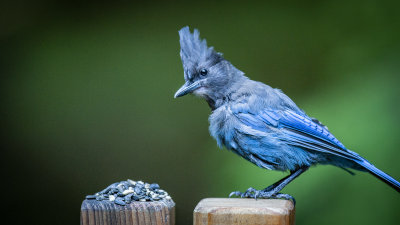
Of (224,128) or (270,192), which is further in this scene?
(224,128)

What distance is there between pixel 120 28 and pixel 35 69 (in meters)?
0.79

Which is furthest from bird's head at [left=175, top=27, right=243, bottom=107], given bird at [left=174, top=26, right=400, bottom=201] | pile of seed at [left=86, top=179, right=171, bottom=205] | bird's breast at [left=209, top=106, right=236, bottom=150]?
pile of seed at [left=86, top=179, right=171, bottom=205]

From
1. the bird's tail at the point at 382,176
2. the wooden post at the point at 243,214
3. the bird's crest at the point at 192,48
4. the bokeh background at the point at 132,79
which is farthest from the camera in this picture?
the bokeh background at the point at 132,79

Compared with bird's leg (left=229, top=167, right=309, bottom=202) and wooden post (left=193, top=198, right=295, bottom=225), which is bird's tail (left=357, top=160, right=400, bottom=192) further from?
wooden post (left=193, top=198, right=295, bottom=225)

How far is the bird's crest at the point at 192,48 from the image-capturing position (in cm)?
291

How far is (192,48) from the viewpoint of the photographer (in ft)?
9.67

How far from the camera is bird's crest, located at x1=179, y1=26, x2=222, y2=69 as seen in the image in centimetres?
291

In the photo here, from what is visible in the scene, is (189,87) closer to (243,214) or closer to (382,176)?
(382,176)

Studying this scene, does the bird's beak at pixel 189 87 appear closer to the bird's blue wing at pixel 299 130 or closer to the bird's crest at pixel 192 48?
the bird's crest at pixel 192 48

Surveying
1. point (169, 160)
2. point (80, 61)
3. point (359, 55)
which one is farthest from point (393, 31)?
point (80, 61)

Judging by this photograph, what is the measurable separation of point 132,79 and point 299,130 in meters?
2.26

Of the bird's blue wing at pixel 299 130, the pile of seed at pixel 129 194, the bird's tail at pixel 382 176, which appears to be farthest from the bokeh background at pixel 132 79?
the pile of seed at pixel 129 194

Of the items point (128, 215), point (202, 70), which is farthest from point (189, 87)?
point (128, 215)

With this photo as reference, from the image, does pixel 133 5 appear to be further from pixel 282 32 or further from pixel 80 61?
pixel 282 32
